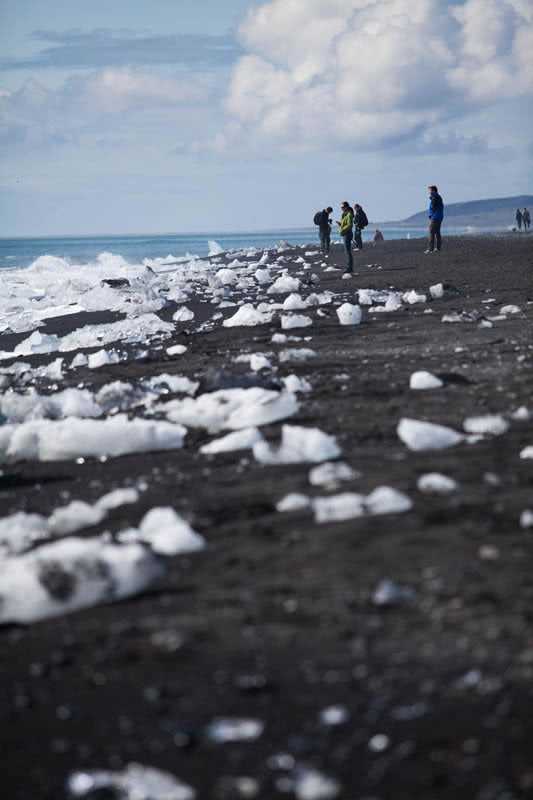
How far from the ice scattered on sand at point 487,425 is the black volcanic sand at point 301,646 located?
0.16 metres

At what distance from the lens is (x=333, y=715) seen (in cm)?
213

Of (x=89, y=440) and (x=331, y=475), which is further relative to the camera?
Result: (x=89, y=440)

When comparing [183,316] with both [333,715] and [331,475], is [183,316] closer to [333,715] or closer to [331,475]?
[331,475]

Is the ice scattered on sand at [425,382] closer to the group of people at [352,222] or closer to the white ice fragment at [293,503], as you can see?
the white ice fragment at [293,503]

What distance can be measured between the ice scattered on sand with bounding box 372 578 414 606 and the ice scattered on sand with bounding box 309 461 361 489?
1.09 meters

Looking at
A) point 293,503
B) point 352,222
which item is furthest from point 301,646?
point 352,222

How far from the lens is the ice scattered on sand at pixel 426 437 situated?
14.1 ft

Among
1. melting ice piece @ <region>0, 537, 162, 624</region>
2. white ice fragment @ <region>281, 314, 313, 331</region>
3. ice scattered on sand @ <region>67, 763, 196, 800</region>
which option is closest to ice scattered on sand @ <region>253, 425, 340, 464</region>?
melting ice piece @ <region>0, 537, 162, 624</region>

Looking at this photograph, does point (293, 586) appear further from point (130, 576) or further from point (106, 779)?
point (106, 779)

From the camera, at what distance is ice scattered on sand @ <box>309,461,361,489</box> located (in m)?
3.83

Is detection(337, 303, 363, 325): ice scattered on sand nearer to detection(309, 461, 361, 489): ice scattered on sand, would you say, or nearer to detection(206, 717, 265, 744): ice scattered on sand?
detection(309, 461, 361, 489): ice scattered on sand

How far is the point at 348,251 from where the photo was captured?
19.0 m

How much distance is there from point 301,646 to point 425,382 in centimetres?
364

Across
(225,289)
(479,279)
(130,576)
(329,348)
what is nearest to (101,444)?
(130,576)
